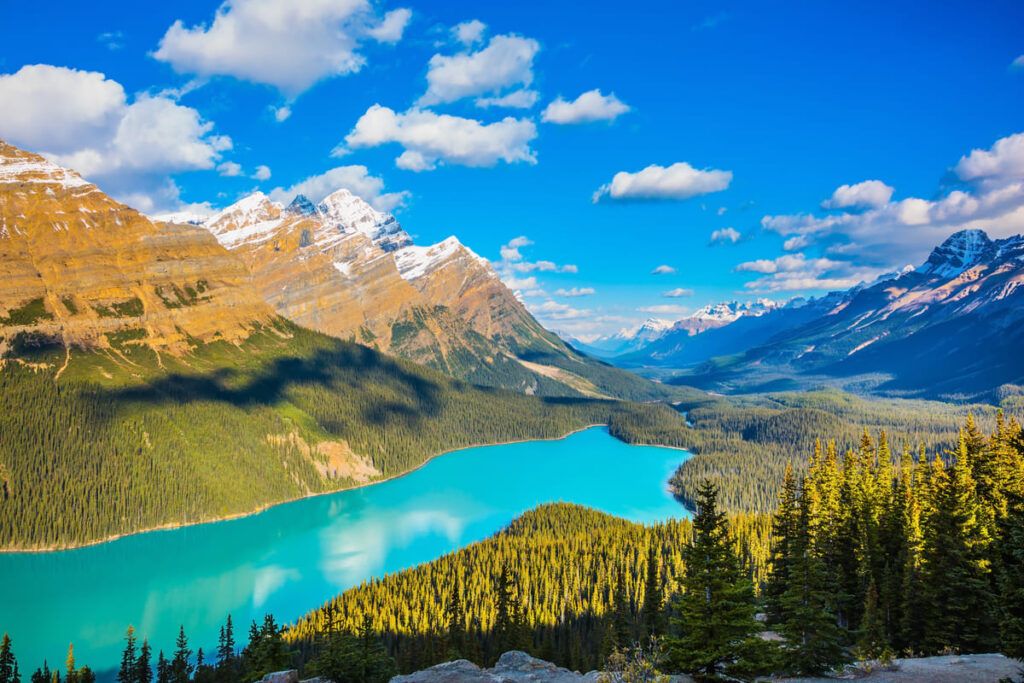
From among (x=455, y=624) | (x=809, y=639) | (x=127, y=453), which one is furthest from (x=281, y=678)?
(x=127, y=453)

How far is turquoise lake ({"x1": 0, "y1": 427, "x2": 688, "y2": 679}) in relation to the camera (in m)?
94.4

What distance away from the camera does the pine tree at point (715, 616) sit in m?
23.1

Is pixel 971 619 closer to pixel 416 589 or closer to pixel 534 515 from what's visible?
pixel 416 589

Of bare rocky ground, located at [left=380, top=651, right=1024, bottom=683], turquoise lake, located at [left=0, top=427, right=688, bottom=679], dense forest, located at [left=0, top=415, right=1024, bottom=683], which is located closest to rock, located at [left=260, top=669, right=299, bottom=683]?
dense forest, located at [left=0, top=415, right=1024, bottom=683]

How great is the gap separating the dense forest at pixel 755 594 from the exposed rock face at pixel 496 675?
293cm

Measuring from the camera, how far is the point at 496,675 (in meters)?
30.3

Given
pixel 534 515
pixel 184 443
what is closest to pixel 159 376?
pixel 184 443

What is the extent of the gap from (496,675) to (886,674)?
57.6 feet

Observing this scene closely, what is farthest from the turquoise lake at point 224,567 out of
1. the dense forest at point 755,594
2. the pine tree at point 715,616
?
the pine tree at point 715,616

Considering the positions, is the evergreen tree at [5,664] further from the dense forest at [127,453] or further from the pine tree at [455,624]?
the dense forest at [127,453]

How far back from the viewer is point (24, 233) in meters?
194

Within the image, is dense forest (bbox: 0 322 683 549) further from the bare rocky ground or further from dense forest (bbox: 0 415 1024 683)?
the bare rocky ground

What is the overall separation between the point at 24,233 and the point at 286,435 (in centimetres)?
10177

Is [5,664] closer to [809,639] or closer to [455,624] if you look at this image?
[455,624]
